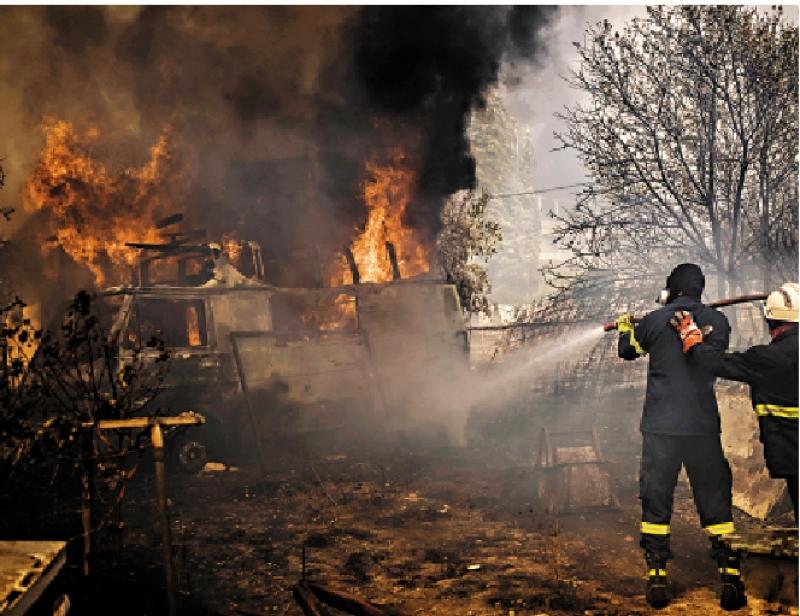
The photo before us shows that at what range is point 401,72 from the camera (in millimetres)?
15375

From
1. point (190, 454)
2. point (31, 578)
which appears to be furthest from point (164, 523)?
point (190, 454)

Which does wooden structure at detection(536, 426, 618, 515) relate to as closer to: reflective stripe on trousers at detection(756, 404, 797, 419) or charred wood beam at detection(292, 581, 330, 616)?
reflective stripe on trousers at detection(756, 404, 797, 419)

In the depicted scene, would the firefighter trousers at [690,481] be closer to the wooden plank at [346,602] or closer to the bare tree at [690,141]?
the wooden plank at [346,602]

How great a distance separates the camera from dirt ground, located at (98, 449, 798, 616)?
5027mm

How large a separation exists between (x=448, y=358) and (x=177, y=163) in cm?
718

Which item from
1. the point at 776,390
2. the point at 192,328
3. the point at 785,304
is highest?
the point at 192,328

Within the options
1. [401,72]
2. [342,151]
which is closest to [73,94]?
[342,151]

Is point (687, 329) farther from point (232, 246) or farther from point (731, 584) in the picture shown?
point (232, 246)

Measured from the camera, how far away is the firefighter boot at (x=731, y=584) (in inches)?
178

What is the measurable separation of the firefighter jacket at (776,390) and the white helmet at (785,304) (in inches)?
3.7

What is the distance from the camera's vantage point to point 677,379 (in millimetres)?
4879

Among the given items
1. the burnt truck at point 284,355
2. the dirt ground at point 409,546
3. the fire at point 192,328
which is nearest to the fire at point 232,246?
the burnt truck at point 284,355

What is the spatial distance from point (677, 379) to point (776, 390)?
1.97 ft

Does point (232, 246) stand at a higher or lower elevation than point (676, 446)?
higher
